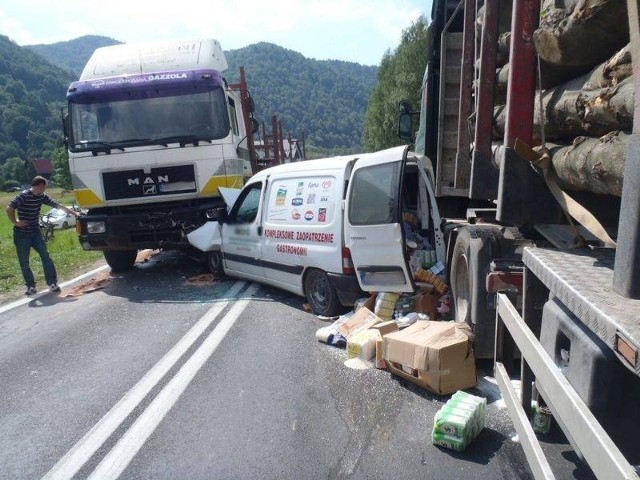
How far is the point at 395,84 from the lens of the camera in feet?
125

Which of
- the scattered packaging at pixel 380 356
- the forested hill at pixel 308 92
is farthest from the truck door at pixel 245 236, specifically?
the forested hill at pixel 308 92

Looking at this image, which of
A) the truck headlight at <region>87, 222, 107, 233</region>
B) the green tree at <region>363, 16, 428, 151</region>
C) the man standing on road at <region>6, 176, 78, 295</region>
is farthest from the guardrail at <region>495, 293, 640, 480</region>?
the green tree at <region>363, 16, 428, 151</region>

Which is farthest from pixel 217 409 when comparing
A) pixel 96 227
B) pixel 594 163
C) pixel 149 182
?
pixel 96 227

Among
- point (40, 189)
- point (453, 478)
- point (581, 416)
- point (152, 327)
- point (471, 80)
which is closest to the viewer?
point (581, 416)

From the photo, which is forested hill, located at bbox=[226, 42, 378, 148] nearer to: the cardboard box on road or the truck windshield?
the truck windshield

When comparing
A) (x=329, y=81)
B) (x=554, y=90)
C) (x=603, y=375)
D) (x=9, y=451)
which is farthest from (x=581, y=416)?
(x=329, y=81)

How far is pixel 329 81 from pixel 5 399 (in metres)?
143

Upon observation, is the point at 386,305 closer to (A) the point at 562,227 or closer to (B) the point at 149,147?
(A) the point at 562,227

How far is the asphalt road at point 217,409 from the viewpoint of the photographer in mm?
3246

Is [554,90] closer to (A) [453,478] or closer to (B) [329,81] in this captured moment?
(A) [453,478]

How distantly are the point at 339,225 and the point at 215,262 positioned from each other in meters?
3.27

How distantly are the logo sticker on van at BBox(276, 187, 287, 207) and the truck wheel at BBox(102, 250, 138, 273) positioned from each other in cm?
398

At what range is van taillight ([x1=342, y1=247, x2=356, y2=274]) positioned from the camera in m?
5.81

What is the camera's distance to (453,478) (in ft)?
10.0
